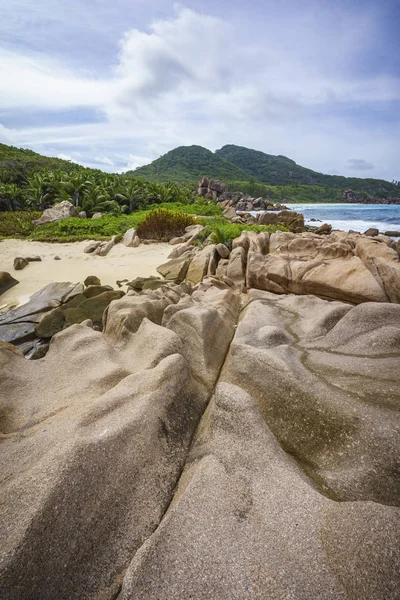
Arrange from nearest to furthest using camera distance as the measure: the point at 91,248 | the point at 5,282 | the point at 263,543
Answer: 1. the point at 263,543
2. the point at 5,282
3. the point at 91,248

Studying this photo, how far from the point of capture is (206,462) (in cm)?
192

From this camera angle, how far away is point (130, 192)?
2786cm

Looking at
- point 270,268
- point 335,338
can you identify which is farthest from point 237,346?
point 270,268

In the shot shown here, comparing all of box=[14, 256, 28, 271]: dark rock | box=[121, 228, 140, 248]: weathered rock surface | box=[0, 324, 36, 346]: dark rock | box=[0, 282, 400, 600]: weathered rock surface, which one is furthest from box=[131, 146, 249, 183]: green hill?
box=[0, 282, 400, 600]: weathered rock surface

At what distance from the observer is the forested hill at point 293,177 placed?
12506 centimetres

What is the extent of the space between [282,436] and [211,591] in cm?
125

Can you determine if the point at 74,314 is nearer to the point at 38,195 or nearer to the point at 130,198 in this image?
the point at 130,198

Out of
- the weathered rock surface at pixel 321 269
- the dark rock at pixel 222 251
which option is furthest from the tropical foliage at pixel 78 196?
the weathered rock surface at pixel 321 269

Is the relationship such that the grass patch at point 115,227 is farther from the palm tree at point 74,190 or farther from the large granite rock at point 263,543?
the large granite rock at point 263,543

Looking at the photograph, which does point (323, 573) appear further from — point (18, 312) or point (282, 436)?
point (18, 312)

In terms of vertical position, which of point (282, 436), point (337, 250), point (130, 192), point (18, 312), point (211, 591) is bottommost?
point (18, 312)

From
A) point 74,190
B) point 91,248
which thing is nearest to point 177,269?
point 91,248

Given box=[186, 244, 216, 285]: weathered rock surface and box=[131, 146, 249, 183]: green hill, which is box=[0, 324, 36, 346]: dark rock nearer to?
box=[186, 244, 216, 285]: weathered rock surface

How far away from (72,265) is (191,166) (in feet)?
451
